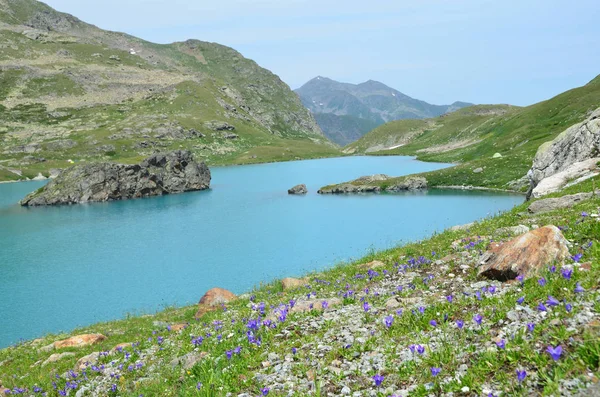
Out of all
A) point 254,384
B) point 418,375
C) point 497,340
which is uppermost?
point 497,340

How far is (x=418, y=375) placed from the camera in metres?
7.71

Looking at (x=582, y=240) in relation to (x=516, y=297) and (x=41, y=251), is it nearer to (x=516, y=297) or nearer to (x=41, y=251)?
(x=516, y=297)

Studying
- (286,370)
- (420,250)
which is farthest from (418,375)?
(420,250)

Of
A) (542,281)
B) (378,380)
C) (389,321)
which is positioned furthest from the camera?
(389,321)

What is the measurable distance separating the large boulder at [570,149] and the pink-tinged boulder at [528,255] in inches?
1336

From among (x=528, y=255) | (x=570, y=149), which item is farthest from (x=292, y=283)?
(x=570, y=149)

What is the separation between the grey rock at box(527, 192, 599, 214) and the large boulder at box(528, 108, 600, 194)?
19.5m

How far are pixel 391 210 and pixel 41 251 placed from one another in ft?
230

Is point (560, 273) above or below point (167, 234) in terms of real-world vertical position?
above

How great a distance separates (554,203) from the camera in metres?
22.8

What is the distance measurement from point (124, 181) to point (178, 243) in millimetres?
83777

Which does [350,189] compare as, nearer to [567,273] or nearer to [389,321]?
[389,321]

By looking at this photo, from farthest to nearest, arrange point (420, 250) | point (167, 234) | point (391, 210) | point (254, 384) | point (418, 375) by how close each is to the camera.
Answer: point (391, 210), point (167, 234), point (420, 250), point (254, 384), point (418, 375)

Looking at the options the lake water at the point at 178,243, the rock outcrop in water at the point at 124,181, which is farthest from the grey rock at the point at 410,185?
the rock outcrop in water at the point at 124,181
